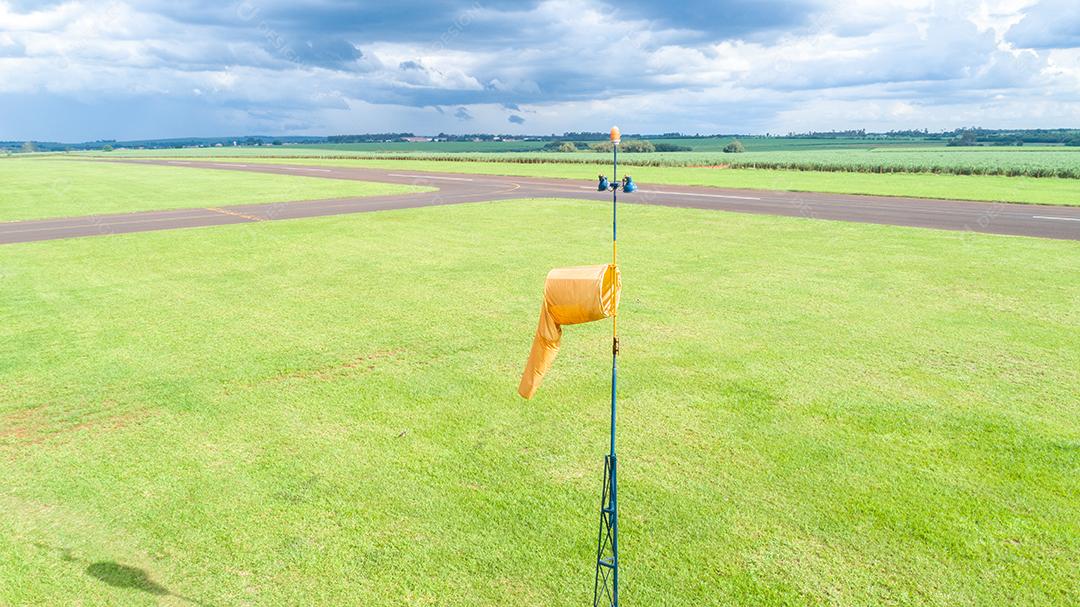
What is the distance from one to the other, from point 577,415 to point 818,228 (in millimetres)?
22645

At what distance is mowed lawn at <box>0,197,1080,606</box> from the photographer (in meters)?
6.57

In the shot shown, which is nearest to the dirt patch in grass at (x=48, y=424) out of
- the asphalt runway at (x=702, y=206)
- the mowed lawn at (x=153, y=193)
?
the asphalt runway at (x=702, y=206)

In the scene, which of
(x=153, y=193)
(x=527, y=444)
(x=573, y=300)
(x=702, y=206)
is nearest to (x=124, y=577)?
(x=527, y=444)

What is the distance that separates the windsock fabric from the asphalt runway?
93.7ft

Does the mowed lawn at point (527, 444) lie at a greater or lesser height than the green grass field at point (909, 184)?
lesser

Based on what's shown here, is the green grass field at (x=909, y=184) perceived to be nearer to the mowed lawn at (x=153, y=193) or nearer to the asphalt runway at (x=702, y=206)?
the asphalt runway at (x=702, y=206)

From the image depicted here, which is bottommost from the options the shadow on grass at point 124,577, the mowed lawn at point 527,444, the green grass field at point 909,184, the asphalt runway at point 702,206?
the shadow on grass at point 124,577

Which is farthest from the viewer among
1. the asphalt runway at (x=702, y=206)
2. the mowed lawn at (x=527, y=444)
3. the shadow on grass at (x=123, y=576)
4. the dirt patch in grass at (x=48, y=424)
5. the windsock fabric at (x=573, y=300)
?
the asphalt runway at (x=702, y=206)

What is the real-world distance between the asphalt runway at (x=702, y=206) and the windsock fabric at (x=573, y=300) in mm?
28549

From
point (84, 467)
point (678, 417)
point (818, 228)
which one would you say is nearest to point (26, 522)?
point (84, 467)

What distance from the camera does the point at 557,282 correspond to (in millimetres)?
5352

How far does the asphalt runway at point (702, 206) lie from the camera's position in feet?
97.6

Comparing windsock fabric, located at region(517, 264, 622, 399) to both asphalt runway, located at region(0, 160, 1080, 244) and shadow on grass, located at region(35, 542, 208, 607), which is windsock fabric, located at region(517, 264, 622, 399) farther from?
asphalt runway, located at region(0, 160, 1080, 244)

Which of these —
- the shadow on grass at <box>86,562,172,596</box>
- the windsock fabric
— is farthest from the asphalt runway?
the windsock fabric
